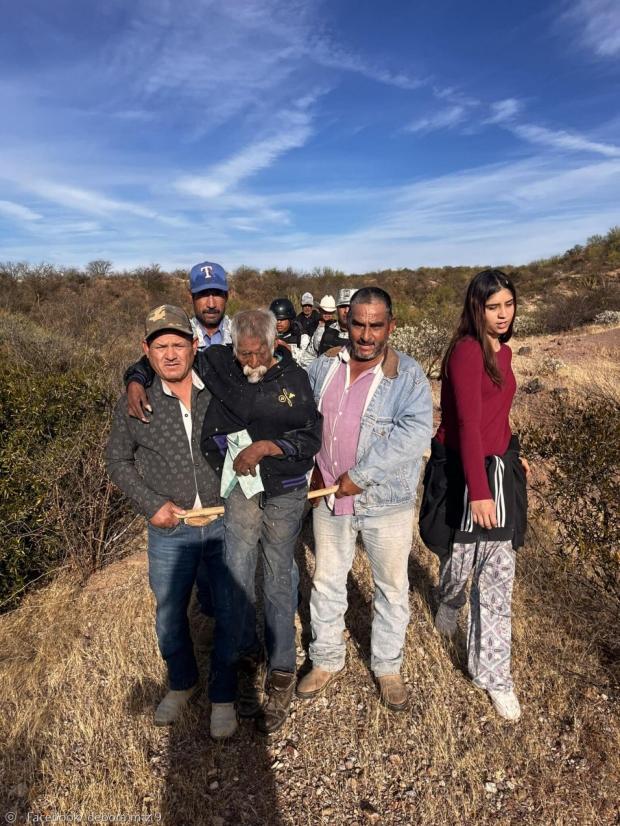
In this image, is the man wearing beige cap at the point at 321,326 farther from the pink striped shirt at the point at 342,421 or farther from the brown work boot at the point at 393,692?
the brown work boot at the point at 393,692

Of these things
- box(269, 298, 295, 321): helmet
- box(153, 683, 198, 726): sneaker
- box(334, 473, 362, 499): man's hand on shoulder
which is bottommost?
box(153, 683, 198, 726): sneaker

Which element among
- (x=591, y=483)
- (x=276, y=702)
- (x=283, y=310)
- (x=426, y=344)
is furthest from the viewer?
(x=426, y=344)

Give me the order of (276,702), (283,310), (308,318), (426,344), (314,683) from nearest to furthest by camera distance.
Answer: (276,702) → (314,683) → (283,310) → (308,318) → (426,344)

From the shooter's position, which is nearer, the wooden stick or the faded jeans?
the wooden stick

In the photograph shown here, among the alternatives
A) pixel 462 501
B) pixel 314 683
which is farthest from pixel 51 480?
pixel 462 501

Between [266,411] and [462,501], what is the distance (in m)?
1.14

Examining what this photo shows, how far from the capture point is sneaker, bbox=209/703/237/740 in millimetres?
2367

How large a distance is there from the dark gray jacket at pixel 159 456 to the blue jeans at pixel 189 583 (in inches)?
6.3

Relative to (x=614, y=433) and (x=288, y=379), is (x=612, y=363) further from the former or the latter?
(x=288, y=379)

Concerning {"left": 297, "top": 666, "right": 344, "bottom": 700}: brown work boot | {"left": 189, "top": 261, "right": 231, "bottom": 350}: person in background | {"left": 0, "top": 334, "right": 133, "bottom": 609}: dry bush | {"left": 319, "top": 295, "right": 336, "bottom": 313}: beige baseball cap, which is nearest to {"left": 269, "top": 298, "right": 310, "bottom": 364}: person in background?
{"left": 319, "top": 295, "right": 336, "bottom": 313}: beige baseball cap

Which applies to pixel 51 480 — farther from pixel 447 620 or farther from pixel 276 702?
pixel 447 620

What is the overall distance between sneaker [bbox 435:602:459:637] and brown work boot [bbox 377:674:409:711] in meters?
0.53

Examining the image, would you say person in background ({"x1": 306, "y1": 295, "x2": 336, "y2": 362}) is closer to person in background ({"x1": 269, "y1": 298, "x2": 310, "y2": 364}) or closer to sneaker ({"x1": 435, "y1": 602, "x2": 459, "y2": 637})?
person in background ({"x1": 269, "y1": 298, "x2": 310, "y2": 364})

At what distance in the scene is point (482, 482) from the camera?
2283mm
